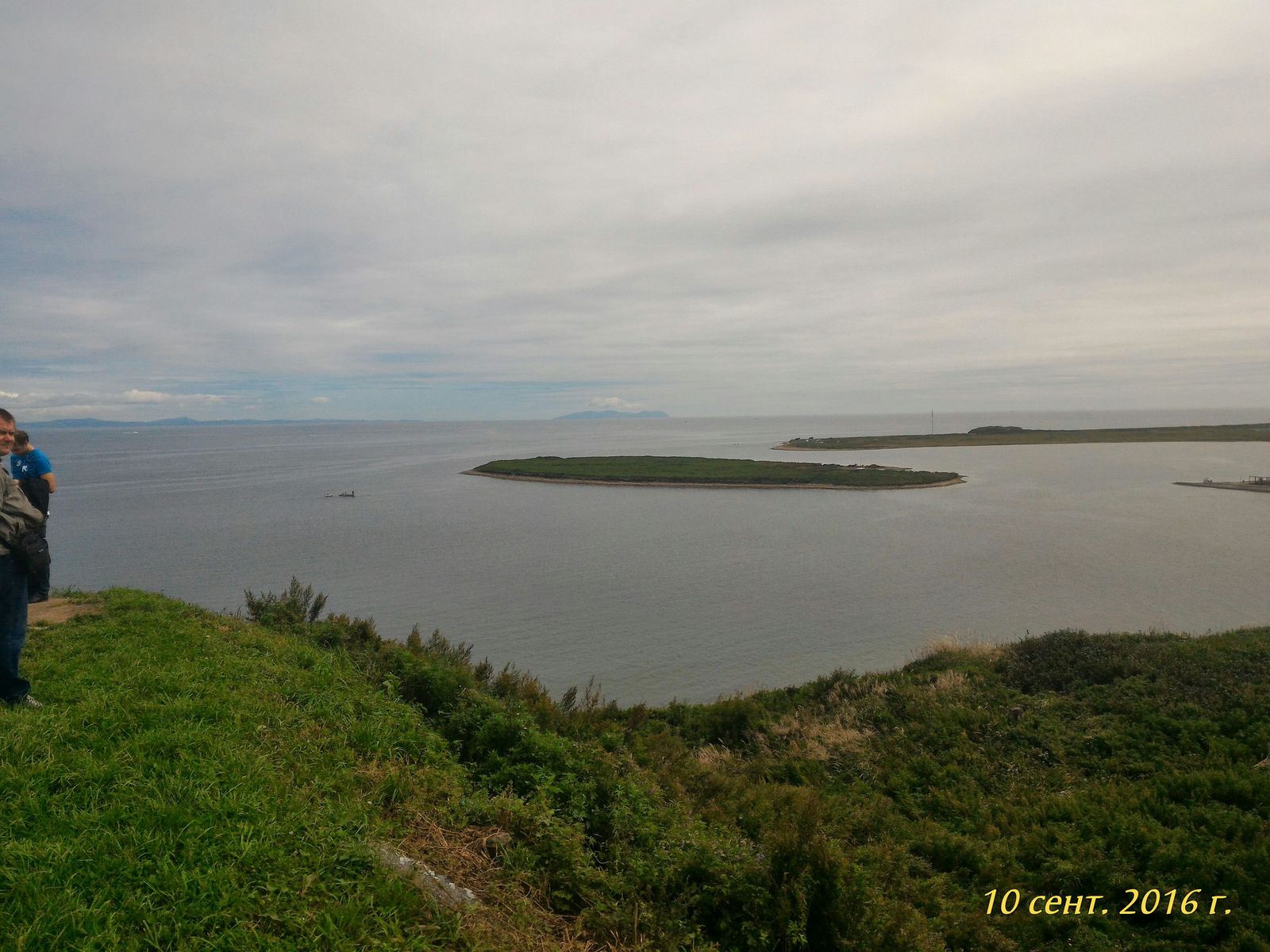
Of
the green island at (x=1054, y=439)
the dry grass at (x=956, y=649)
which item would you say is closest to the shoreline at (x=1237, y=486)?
the dry grass at (x=956, y=649)

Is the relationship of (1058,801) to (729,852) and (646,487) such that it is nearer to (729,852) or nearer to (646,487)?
(729,852)

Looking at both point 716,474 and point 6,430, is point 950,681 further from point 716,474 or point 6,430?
point 716,474

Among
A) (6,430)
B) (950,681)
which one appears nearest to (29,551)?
(6,430)

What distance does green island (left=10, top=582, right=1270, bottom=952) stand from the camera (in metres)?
3.71

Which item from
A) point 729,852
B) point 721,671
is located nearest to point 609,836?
point 729,852

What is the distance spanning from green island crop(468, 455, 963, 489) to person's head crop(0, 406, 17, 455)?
6950 centimetres

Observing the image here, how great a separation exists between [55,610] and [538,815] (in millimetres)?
8822

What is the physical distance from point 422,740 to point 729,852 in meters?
2.91

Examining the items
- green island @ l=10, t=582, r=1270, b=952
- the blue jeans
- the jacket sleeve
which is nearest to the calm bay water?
green island @ l=10, t=582, r=1270, b=952

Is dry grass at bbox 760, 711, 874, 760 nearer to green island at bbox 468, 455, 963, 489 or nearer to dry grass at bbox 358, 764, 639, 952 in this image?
dry grass at bbox 358, 764, 639, 952

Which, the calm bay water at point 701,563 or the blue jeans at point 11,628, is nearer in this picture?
the blue jeans at point 11,628

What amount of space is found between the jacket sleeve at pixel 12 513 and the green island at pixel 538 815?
135 cm

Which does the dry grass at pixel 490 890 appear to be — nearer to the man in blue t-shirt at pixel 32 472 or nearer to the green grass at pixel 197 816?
the green grass at pixel 197 816

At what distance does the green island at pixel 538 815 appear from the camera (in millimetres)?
3705
